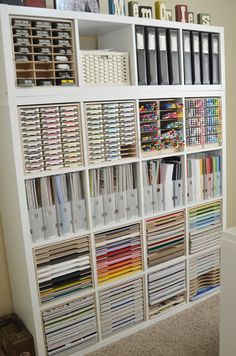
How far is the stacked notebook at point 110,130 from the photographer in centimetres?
191

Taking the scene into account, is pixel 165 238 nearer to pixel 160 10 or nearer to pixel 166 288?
pixel 166 288

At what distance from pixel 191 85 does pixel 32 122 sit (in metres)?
1.09

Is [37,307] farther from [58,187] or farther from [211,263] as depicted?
[211,263]

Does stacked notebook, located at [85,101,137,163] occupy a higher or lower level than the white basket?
lower

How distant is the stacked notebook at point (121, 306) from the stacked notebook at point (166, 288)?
0.29ft

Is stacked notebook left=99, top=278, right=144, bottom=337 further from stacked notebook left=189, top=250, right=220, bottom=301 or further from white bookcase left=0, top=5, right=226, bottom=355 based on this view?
stacked notebook left=189, top=250, right=220, bottom=301

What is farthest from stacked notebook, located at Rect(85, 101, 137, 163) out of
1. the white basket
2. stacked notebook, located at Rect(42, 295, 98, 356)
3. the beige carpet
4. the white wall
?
the beige carpet

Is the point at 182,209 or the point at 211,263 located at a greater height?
the point at 182,209

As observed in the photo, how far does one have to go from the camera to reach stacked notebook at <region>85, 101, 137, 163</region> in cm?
191

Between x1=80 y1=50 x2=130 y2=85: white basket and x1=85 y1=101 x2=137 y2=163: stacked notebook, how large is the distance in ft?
0.41

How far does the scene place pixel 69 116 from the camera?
5.98ft

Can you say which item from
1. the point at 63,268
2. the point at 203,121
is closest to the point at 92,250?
the point at 63,268

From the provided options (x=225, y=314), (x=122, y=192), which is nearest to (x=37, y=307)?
(x=122, y=192)

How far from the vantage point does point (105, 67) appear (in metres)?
1.92
